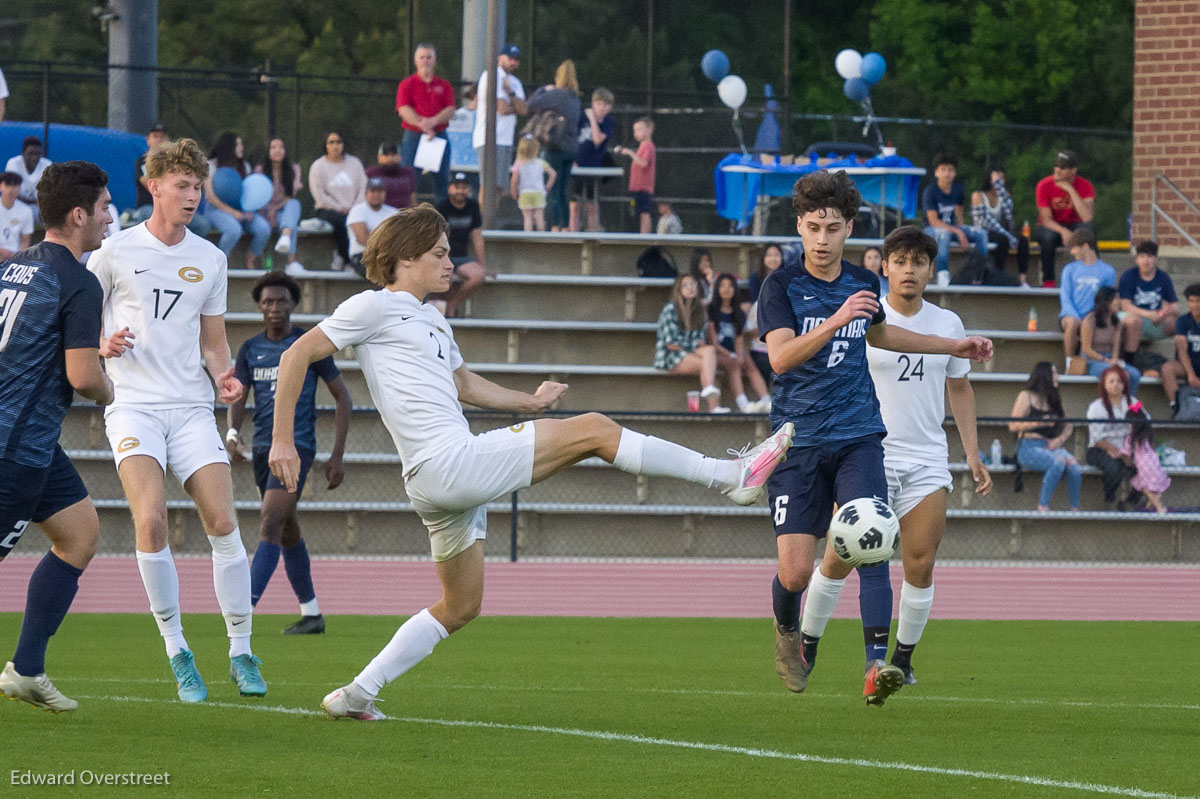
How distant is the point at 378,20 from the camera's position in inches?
1720

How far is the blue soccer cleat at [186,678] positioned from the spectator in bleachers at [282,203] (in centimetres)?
→ 1303

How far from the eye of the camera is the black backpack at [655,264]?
20.5 m

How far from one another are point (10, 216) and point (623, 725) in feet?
42.0

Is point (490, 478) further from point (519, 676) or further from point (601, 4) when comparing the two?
point (601, 4)

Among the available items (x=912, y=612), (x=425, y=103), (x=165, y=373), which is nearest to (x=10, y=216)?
(x=425, y=103)

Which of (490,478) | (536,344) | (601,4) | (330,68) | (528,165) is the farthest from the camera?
(330,68)

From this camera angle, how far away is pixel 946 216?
69.7 ft

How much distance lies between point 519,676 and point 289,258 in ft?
39.7

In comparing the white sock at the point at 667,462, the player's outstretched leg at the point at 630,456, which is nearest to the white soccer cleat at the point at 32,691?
the player's outstretched leg at the point at 630,456

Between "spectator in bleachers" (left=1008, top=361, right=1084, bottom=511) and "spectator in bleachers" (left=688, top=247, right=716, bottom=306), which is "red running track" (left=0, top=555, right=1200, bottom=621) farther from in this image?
"spectator in bleachers" (left=688, top=247, right=716, bottom=306)

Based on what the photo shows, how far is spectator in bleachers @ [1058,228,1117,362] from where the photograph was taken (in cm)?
1920

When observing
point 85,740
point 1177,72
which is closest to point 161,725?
point 85,740

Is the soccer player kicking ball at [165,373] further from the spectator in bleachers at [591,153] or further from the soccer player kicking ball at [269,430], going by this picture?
the spectator in bleachers at [591,153]

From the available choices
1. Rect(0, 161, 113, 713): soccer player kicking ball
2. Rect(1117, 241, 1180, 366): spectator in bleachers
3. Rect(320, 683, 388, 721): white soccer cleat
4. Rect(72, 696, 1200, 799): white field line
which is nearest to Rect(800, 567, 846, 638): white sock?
Rect(72, 696, 1200, 799): white field line
